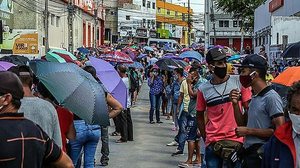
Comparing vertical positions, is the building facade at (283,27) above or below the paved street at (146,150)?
above

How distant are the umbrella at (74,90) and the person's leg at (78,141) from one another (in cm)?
161

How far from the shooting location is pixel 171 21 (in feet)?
Answer: 386

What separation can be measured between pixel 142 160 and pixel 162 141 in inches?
107

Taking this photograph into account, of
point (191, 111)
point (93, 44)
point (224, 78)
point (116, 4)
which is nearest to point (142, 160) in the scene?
point (191, 111)

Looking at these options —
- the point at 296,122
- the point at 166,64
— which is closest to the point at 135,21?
the point at 166,64

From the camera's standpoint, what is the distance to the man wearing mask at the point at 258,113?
5484 mm

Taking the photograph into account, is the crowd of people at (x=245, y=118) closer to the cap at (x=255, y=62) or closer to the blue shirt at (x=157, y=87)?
the cap at (x=255, y=62)

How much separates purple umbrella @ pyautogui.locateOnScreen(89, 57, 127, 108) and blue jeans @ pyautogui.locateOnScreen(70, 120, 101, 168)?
22.8 inches

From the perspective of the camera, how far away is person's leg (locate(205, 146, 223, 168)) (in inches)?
267

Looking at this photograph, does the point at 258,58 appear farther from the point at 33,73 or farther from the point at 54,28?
the point at 54,28

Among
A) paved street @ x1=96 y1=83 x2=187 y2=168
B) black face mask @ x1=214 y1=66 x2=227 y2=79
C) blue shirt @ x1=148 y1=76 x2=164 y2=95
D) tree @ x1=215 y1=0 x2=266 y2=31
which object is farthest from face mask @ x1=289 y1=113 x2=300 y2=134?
tree @ x1=215 y1=0 x2=266 y2=31

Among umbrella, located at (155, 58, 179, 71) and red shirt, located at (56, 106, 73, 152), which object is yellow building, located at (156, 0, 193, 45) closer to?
umbrella, located at (155, 58, 179, 71)

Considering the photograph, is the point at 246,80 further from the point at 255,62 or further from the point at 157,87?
the point at 157,87

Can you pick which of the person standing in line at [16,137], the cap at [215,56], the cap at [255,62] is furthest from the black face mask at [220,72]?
the person standing in line at [16,137]
